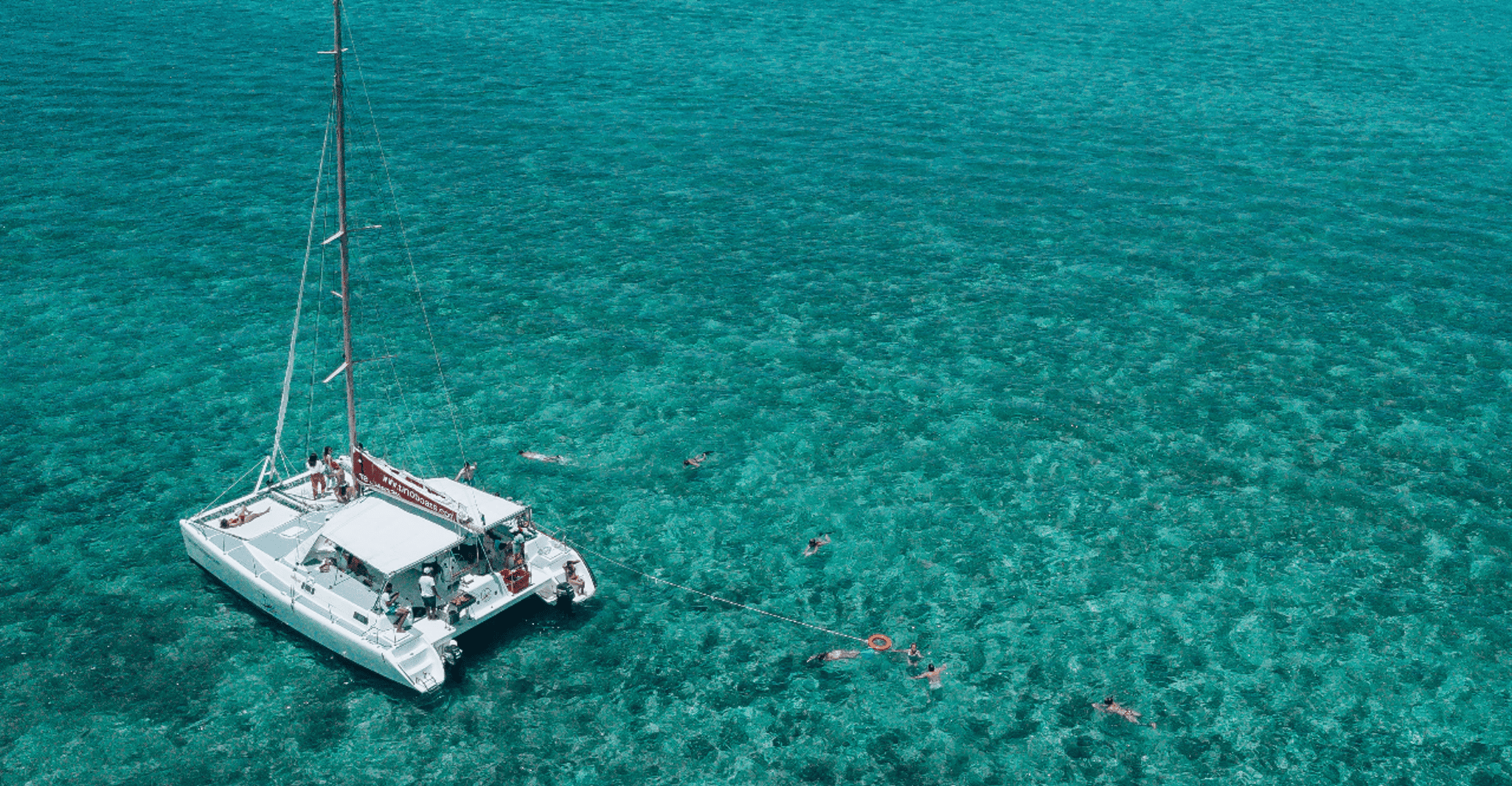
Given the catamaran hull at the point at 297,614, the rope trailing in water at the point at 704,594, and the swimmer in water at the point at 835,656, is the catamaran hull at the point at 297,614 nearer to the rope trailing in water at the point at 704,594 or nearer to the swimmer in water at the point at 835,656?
the rope trailing in water at the point at 704,594

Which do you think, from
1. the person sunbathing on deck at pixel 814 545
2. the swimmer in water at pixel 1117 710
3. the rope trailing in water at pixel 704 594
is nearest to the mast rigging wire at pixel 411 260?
the rope trailing in water at pixel 704 594

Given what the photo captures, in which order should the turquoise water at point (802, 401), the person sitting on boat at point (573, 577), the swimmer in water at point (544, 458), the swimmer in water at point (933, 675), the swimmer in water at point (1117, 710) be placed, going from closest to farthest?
the turquoise water at point (802, 401), the swimmer in water at point (1117, 710), the swimmer in water at point (933, 675), the person sitting on boat at point (573, 577), the swimmer in water at point (544, 458)

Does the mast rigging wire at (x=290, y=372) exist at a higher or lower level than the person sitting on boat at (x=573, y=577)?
higher

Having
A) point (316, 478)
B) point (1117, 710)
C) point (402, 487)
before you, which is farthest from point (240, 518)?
point (1117, 710)

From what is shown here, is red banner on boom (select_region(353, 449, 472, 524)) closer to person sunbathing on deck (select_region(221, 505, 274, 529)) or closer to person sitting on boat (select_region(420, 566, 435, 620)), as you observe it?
person sitting on boat (select_region(420, 566, 435, 620))

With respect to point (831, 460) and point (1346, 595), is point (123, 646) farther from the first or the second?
point (1346, 595)

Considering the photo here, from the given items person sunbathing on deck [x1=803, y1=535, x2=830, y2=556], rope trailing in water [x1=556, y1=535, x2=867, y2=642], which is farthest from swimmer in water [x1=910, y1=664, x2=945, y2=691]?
person sunbathing on deck [x1=803, y1=535, x2=830, y2=556]
